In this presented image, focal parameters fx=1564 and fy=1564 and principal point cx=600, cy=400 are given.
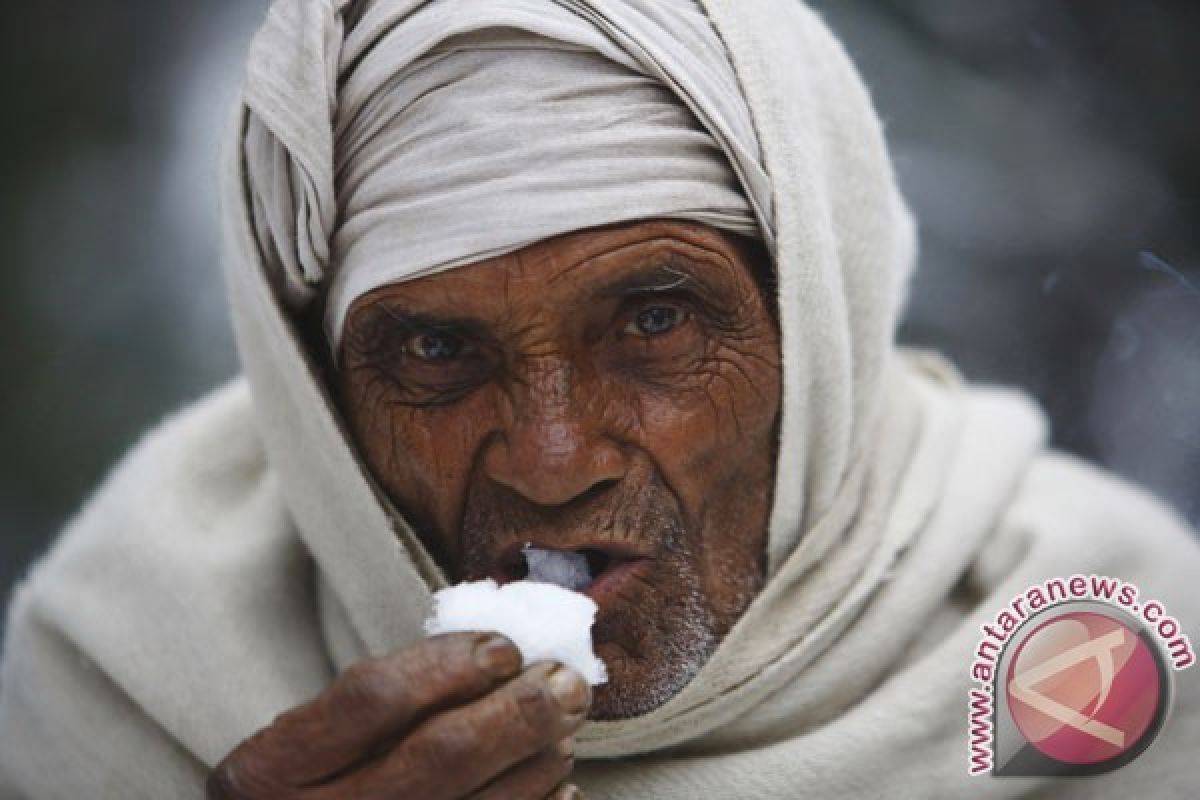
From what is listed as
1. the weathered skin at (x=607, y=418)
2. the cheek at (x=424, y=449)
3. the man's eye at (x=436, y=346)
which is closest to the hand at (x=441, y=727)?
the weathered skin at (x=607, y=418)

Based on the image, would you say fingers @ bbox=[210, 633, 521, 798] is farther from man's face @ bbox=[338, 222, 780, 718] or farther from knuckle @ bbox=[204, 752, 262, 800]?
man's face @ bbox=[338, 222, 780, 718]

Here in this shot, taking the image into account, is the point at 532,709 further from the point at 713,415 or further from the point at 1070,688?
the point at 1070,688

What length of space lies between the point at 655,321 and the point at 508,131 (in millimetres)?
335

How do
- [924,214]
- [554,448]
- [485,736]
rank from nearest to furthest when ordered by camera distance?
[485,736] < [554,448] < [924,214]

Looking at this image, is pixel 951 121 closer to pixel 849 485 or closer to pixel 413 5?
pixel 849 485

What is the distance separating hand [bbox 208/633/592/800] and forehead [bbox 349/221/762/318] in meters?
0.51

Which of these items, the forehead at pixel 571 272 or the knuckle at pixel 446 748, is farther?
the forehead at pixel 571 272

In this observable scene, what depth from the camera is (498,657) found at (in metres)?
1.77

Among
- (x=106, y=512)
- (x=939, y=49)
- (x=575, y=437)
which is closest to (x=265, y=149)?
(x=575, y=437)

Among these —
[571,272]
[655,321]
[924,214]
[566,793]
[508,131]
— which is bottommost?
[924,214]

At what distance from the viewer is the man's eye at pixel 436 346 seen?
7.23ft

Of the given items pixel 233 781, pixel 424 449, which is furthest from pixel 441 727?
pixel 424 449

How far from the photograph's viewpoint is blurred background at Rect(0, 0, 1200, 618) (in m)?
3.18

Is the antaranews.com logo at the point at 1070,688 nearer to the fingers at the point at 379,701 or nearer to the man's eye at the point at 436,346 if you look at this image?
the fingers at the point at 379,701
